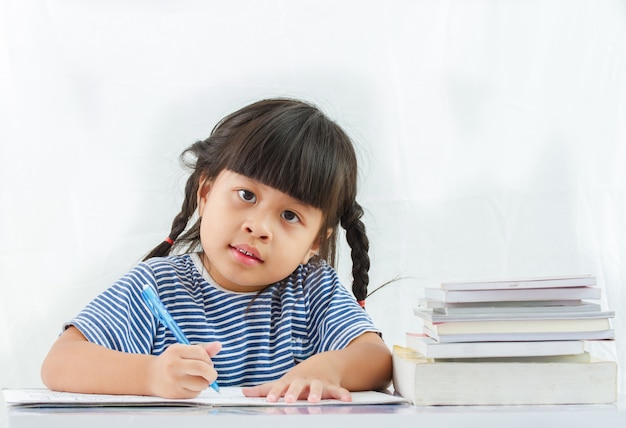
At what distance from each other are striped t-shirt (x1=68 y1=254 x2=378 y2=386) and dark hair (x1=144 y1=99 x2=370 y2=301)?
0.12m

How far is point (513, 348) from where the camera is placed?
947 mm

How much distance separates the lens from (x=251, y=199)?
49.2 inches

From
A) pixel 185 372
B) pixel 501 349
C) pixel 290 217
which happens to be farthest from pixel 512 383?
pixel 290 217

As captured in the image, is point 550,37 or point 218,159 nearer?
point 218,159

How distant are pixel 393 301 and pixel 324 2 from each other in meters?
0.66

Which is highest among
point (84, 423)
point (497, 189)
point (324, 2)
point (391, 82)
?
point (324, 2)

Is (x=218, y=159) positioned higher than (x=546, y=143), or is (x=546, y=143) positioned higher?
(x=546, y=143)

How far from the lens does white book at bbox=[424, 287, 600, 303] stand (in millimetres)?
967

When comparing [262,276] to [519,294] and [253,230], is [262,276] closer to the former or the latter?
[253,230]

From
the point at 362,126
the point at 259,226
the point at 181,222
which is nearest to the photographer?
the point at 259,226

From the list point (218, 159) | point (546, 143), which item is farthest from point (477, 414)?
point (546, 143)

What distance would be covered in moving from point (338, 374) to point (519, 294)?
0.26 m

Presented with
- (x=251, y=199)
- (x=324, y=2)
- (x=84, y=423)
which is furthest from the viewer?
(x=324, y=2)

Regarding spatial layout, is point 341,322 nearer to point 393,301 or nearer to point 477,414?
point 477,414
